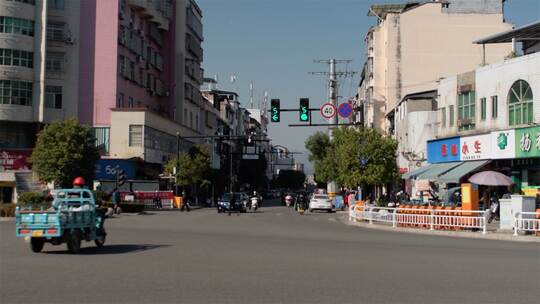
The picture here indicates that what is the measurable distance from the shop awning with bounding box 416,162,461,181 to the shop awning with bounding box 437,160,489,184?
46 cm

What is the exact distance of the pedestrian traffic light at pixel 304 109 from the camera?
36.6 metres

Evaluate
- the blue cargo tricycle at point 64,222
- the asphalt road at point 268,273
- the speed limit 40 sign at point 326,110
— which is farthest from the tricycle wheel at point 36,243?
the speed limit 40 sign at point 326,110

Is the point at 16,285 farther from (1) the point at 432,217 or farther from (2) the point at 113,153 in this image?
(2) the point at 113,153

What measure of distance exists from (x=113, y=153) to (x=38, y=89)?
8700 mm

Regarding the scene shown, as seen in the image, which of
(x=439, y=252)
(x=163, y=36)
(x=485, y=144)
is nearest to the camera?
(x=439, y=252)

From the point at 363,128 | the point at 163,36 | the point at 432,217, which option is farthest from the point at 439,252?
the point at 163,36

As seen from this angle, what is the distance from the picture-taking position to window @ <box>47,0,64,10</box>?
60.0 metres

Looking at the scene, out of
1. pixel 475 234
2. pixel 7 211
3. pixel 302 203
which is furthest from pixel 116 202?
pixel 475 234

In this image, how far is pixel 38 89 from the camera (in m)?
58.9

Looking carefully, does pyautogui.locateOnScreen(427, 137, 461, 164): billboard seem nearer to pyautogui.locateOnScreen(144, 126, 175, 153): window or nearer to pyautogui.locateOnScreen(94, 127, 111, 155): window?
pyautogui.locateOnScreen(144, 126, 175, 153): window

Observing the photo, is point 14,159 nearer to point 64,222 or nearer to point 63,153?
point 63,153

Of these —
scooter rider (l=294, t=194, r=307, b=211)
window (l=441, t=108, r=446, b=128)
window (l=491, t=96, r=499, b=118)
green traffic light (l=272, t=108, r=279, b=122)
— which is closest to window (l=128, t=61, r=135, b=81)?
scooter rider (l=294, t=194, r=307, b=211)

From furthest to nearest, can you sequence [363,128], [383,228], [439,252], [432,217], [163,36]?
[163,36] < [363,128] < [383,228] < [432,217] < [439,252]

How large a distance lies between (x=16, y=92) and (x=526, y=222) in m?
45.0
